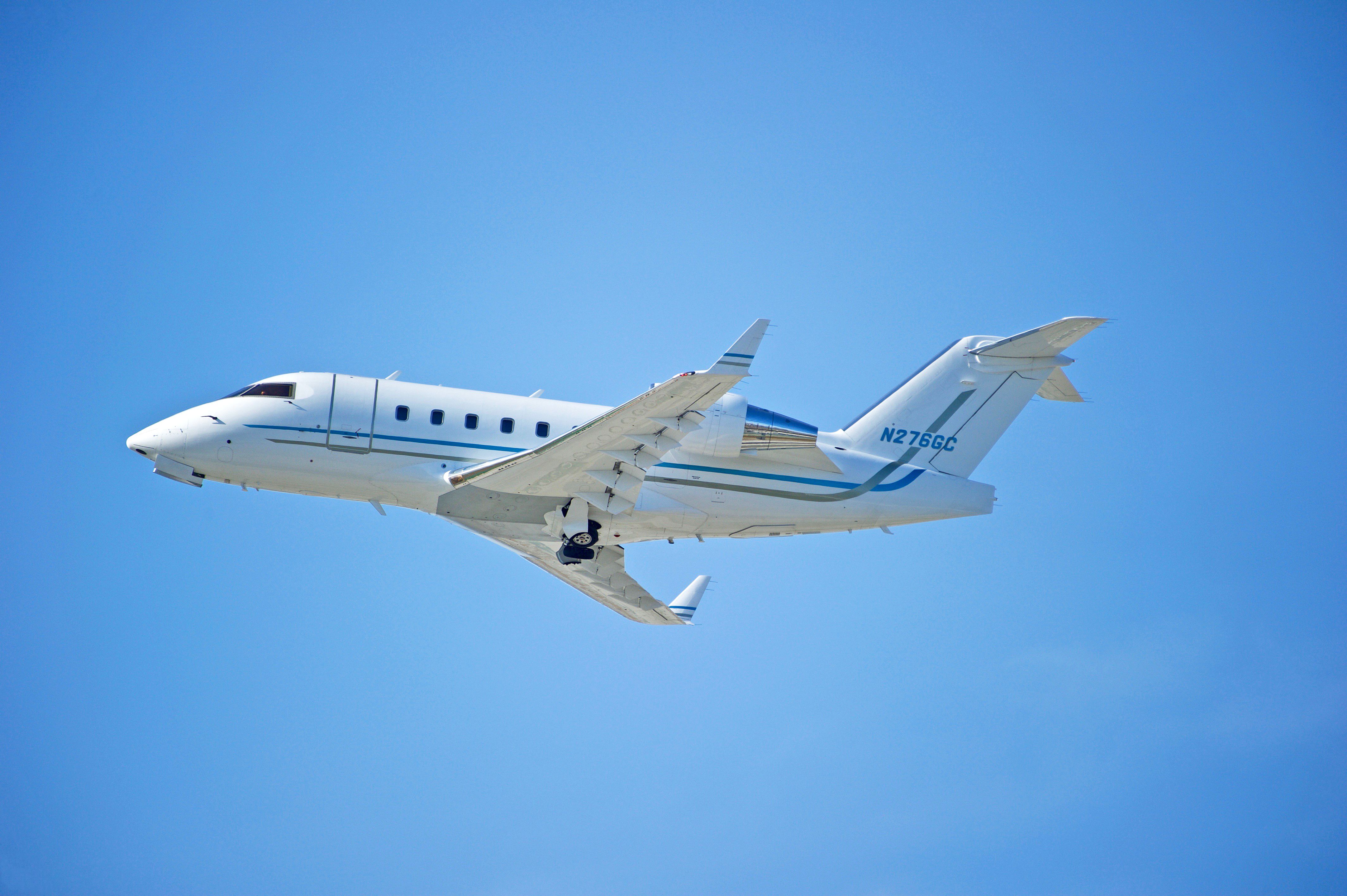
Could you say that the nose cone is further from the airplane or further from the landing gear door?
the landing gear door

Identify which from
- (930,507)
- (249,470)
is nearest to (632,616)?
(930,507)

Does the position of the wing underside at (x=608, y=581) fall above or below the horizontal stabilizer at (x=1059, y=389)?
below

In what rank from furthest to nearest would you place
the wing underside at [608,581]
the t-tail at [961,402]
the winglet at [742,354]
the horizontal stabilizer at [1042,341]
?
the wing underside at [608,581]
the t-tail at [961,402]
the horizontal stabilizer at [1042,341]
the winglet at [742,354]

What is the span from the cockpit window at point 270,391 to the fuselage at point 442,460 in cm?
3

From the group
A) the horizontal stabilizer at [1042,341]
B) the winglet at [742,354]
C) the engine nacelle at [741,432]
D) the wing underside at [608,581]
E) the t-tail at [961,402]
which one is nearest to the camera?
the winglet at [742,354]

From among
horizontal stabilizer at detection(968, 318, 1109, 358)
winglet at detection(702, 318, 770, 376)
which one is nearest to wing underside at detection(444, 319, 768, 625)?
winglet at detection(702, 318, 770, 376)

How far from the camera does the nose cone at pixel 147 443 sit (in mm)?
22078

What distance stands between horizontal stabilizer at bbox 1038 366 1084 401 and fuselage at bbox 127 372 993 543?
13.6 feet

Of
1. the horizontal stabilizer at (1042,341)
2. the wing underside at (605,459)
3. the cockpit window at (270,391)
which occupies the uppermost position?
the horizontal stabilizer at (1042,341)

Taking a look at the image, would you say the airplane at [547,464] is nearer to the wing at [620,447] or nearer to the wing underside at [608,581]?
the wing at [620,447]

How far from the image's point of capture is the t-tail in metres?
23.9

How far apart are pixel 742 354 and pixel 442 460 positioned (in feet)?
23.7

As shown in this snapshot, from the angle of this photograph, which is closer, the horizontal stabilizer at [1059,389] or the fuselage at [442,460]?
the fuselage at [442,460]

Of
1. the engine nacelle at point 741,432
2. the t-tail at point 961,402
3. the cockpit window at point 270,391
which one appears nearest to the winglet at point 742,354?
the engine nacelle at point 741,432
